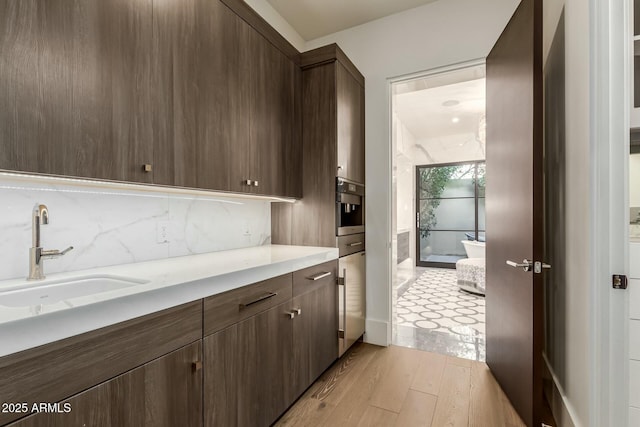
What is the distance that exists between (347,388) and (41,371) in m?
1.70

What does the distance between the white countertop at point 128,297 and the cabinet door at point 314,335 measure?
1.06ft

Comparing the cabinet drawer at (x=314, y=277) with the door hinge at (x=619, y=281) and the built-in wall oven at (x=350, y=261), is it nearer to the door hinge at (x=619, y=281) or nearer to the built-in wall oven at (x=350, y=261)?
the built-in wall oven at (x=350, y=261)

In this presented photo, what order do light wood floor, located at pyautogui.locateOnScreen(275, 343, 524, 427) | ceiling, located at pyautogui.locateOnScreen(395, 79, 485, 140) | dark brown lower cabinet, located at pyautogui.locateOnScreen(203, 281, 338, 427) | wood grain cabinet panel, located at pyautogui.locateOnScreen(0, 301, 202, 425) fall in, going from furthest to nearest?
ceiling, located at pyautogui.locateOnScreen(395, 79, 485, 140) → light wood floor, located at pyautogui.locateOnScreen(275, 343, 524, 427) → dark brown lower cabinet, located at pyautogui.locateOnScreen(203, 281, 338, 427) → wood grain cabinet panel, located at pyautogui.locateOnScreen(0, 301, 202, 425)

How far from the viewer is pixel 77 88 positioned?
1.04 m

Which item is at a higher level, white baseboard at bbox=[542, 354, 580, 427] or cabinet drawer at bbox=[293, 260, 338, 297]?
cabinet drawer at bbox=[293, 260, 338, 297]

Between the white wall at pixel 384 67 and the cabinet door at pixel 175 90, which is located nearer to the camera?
the cabinet door at pixel 175 90

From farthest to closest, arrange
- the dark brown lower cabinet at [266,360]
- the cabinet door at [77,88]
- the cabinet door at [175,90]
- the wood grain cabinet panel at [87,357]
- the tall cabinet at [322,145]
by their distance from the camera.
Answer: the tall cabinet at [322,145]
the cabinet door at [175,90]
the dark brown lower cabinet at [266,360]
the cabinet door at [77,88]
the wood grain cabinet panel at [87,357]

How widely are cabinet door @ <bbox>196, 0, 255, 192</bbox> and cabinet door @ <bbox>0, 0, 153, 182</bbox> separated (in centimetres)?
29

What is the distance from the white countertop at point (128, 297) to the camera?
66 cm

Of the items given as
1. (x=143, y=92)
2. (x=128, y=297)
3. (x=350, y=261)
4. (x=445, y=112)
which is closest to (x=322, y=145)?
(x=350, y=261)

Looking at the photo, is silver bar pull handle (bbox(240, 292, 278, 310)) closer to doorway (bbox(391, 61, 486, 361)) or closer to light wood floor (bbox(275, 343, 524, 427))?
light wood floor (bbox(275, 343, 524, 427))

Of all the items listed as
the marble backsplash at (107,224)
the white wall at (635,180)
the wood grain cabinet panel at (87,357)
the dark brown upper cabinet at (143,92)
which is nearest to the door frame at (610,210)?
the white wall at (635,180)

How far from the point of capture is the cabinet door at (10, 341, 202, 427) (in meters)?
0.75

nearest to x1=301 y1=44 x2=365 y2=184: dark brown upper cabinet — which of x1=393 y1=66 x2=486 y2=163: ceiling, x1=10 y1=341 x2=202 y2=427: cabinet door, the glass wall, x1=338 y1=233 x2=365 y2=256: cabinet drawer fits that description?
x1=338 y1=233 x2=365 y2=256: cabinet drawer
